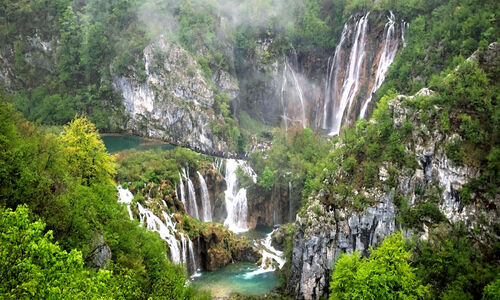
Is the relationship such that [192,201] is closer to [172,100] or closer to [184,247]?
[184,247]

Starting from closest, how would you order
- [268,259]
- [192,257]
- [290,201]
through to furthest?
[192,257] < [268,259] < [290,201]

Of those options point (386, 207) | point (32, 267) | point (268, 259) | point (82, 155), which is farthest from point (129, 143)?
point (32, 267)

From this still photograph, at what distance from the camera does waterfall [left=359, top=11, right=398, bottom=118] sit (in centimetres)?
7225

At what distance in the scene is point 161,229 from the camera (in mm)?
47656

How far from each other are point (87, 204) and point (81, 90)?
68.7 m

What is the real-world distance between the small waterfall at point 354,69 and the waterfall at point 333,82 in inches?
147

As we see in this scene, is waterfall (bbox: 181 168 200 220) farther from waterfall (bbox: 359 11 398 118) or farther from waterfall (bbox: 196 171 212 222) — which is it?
waterfall (bbox: 359 11 398 118)

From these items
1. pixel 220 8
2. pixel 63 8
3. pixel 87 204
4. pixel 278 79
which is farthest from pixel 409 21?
pixel 63 8

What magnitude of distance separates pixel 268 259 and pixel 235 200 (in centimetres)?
1574

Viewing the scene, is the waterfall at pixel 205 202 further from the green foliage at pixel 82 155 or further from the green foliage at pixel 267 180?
the green foliage at pixel 82 155

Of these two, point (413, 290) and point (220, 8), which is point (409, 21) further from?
point (413, 290)

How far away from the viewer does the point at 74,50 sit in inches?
3639

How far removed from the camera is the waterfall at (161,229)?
153 ft

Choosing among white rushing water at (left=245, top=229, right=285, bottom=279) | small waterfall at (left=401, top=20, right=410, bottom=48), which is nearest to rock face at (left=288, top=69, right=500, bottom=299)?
white rushing water at (left=245, top=229, right=285, bottom=279)
